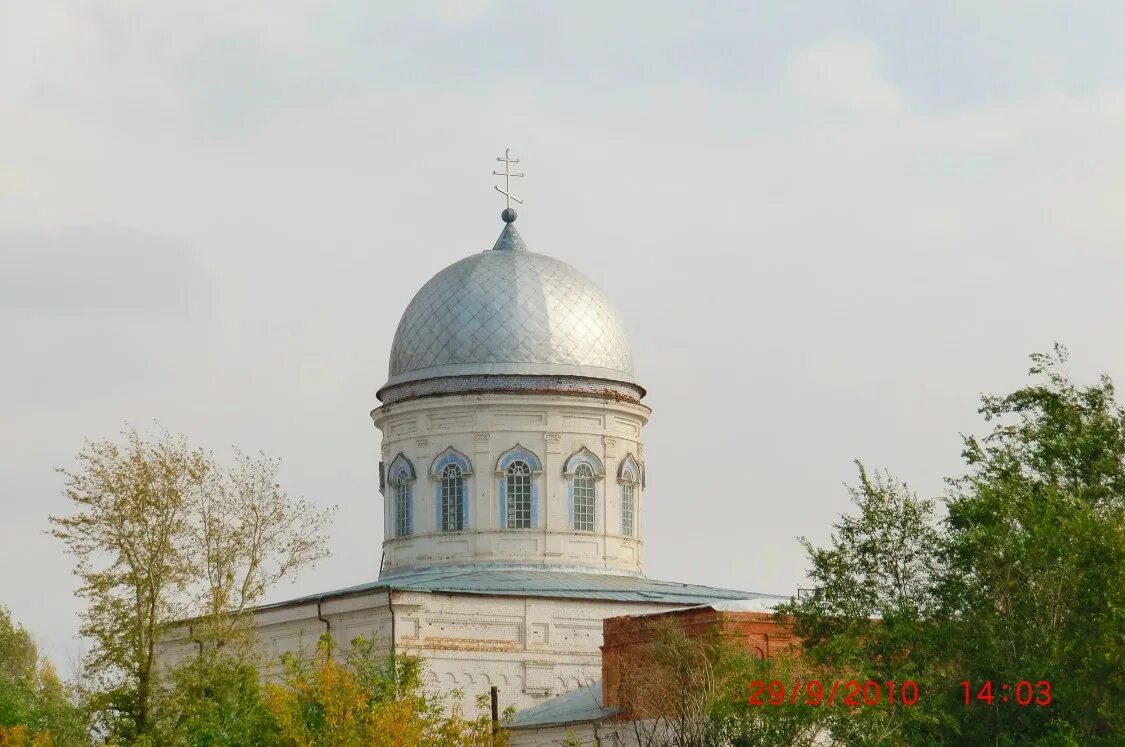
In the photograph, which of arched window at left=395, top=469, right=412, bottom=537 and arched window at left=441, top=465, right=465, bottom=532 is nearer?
arched window at left=441, top=465, right=465, bottom=532

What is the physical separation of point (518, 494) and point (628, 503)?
2435mm

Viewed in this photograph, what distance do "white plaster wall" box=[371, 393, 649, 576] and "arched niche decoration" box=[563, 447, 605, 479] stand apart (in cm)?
8

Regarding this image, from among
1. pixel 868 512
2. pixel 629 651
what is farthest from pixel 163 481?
pixel 868 512

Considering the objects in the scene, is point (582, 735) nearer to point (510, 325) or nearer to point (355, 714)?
point (355, 714)

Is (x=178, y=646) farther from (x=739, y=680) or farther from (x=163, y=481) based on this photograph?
(x=739, y=680)

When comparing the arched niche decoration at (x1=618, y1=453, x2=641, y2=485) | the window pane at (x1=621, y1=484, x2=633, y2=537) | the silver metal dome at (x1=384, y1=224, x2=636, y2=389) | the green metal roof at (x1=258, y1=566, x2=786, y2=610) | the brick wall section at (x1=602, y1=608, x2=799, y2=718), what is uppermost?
the silver metal dome at (x1=384, y1=224, x2=636, y2=389)

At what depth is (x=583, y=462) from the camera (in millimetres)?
44125

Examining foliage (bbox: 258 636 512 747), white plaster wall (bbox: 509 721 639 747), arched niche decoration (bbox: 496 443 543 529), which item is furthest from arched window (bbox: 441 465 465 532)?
foliage (bbox: 258 636 512 747)

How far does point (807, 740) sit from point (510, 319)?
16920 millimetres

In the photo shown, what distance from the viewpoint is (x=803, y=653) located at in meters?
31.7

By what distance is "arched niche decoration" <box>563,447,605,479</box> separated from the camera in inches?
1727

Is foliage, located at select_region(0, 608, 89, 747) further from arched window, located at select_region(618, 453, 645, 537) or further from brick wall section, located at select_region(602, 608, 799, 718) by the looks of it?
arched window, located at select_region(618, 453, 645, 537)
